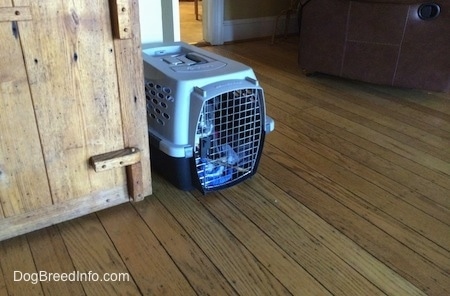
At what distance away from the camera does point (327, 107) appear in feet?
7.07

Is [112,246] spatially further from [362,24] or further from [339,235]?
[362,24]

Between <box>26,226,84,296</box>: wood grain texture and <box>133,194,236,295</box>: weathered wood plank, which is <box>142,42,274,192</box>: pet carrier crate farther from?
<box>26,226,84,296</box>: wood grain texture

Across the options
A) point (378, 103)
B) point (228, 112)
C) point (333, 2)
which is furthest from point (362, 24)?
point (228, 112)

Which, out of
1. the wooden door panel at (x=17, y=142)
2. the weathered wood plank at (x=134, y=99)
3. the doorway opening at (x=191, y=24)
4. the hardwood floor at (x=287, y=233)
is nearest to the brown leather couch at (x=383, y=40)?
the hardwood floor at (x=287, y=233)

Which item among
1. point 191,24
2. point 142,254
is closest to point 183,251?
point 142,254

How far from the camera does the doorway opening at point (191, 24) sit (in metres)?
3.63

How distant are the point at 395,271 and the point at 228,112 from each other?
70 centimetres

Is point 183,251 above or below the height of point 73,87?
below

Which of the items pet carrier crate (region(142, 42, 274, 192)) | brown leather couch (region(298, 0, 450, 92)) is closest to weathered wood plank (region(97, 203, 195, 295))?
pet carrier crate (region(142, 42, 274, 192))

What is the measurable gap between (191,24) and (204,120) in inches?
127

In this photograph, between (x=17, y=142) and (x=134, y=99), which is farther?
(x=134, y=99)

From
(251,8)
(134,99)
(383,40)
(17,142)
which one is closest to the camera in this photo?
(17,142)

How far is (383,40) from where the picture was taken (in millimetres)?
2186

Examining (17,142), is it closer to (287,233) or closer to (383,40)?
(287,233)
